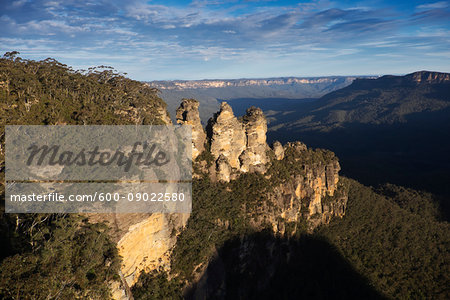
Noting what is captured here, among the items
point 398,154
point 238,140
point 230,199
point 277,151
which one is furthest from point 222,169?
point 398,154

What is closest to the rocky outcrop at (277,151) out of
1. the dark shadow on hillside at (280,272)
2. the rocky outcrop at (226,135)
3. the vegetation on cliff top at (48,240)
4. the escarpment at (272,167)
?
the escarpment at (272,167)

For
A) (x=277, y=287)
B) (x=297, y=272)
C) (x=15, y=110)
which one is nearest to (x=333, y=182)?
(x=297, y=272)

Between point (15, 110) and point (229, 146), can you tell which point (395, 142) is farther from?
point (15, 110)

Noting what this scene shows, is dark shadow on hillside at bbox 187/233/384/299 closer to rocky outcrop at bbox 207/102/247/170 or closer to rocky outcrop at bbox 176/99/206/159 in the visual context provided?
rocky outcrop at bbox 207/102/247/170

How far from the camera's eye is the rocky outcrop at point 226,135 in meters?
50.0

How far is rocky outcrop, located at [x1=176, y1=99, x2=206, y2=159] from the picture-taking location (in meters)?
48.5

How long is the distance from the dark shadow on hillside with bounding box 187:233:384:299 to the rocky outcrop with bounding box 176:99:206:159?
57.7 ft

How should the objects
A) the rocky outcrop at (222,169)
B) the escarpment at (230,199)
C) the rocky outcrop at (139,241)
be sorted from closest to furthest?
the rocky outcrop at (139,241) → the escarpment at (230,199) → the rocky outcrop at (222,169)

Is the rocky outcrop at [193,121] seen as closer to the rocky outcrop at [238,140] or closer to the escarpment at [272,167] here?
the escarpment at [272,167]

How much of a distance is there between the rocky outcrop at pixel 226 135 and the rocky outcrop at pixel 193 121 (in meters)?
2.55

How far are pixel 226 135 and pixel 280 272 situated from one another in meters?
27.3

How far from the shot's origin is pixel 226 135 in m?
50.5

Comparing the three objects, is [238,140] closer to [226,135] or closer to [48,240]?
[226,135]

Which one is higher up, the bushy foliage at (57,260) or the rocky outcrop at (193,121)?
the rocky outcrop at (193,121)
